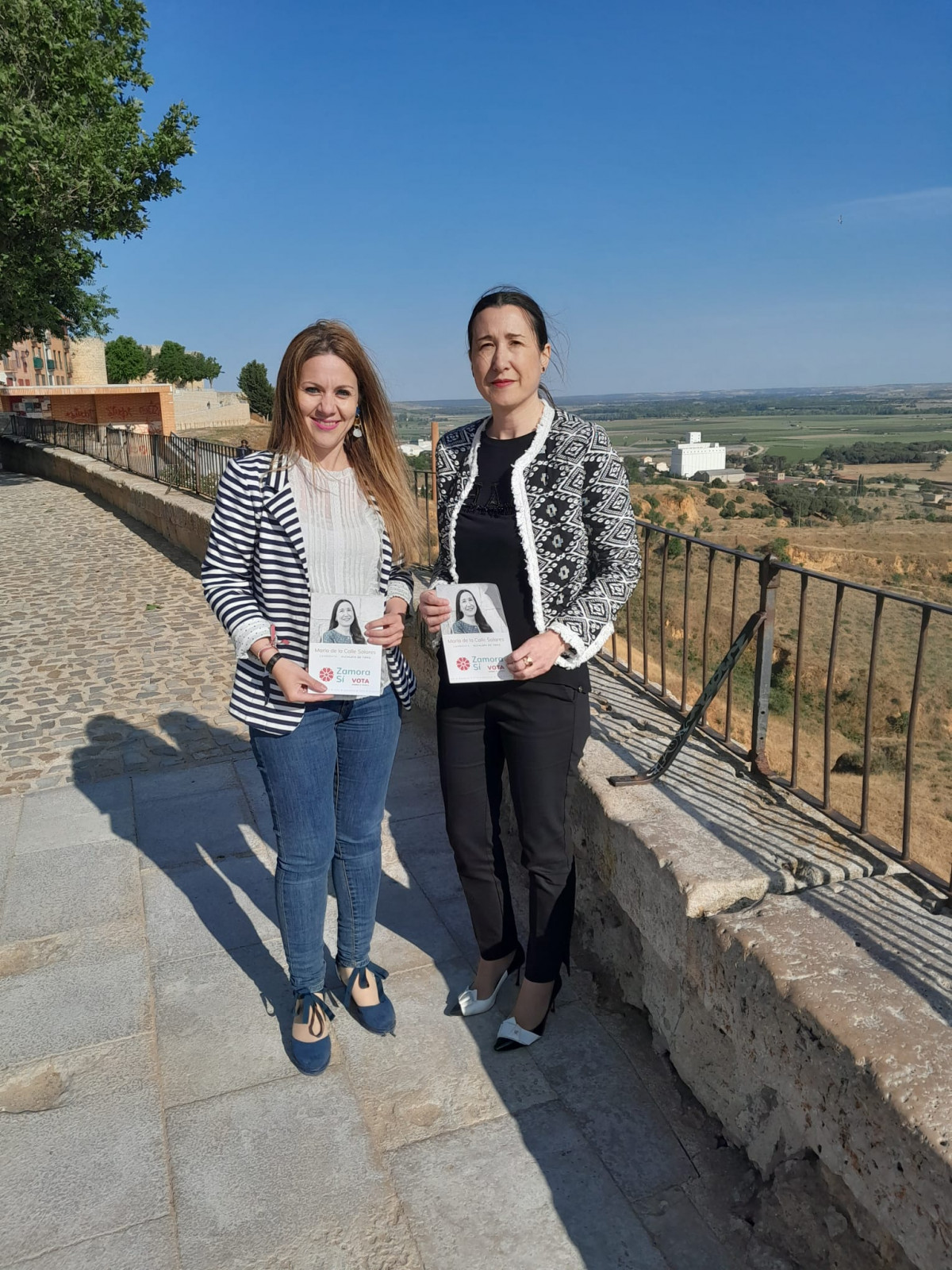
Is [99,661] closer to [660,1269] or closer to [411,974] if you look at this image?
[411,974]

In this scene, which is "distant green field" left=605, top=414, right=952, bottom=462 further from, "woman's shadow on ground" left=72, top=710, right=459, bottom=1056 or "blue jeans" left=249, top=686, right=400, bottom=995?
"blue jeans" left=249, top=686, right=400, bottom=995

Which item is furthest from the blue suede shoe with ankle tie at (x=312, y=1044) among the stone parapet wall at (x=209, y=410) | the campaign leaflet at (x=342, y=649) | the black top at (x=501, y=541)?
the stone parapet wall at (x=209, y=410)

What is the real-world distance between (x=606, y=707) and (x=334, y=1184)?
223cm

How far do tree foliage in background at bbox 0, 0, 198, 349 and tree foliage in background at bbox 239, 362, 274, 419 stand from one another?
43629 mm

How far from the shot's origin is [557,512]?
233 cm

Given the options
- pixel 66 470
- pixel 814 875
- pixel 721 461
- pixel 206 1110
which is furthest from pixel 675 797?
pixel 721 461

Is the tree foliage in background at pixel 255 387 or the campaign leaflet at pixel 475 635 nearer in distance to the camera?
the campaign leaflet at pixel 475 635

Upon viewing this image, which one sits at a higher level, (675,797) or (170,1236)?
(675,797)

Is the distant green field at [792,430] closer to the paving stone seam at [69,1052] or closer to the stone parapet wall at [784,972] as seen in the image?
the stone parapet wall at [784,972]

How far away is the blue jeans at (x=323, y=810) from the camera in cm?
240

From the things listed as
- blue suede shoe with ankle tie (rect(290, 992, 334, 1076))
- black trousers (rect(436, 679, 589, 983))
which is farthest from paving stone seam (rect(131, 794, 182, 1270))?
black trousers (rect(436, 679, 589, 983))

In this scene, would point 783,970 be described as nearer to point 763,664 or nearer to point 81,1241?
point 763,664

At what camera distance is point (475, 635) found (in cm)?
233

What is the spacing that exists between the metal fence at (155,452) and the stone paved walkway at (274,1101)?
219 inches
